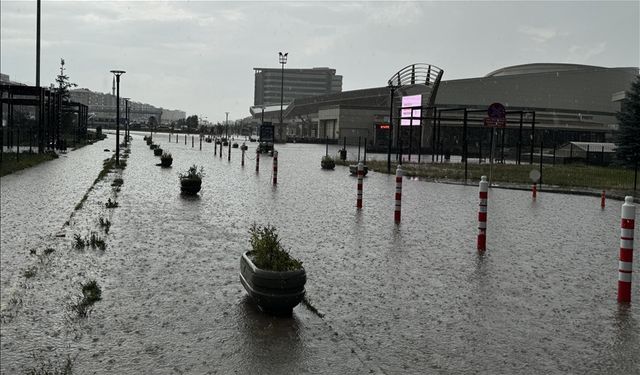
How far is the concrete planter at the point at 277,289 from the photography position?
6625mm

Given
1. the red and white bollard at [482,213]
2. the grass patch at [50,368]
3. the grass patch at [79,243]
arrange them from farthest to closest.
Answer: the red and white bollard at [482,213], the grass patch at [79,243], the grass patch at [50,368]

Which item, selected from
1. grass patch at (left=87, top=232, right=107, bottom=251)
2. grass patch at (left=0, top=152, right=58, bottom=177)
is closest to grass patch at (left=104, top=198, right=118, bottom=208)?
grass patch at (left=87, top=232, right=107, bottom=251)

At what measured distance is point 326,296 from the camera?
7801mm

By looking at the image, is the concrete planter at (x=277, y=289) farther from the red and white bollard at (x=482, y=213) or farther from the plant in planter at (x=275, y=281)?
the red and white bollard at (x=482, y=213)

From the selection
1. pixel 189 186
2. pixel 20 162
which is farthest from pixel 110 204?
pixel 20 162

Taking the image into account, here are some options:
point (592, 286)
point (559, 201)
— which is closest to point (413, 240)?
point (592, 286)

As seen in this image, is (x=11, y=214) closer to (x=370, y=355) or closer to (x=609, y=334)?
Answer: (x=370, y=355)

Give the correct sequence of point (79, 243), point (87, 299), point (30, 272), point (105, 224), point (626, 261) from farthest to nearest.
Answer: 1. point (105, 224)
2. point (79, 243)
3. point (30, 272)
4. point (626, 261)
5. point (87, 299)

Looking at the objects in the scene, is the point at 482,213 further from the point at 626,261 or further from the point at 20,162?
the point at 20,162

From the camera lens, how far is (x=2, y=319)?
22.2 feet

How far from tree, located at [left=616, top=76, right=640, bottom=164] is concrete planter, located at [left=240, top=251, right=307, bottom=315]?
4933 centimetres

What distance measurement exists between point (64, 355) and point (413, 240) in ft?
25.6

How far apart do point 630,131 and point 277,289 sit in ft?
169

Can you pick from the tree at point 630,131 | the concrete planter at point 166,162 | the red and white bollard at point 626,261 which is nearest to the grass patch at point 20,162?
the concrete planter at point 166,162
